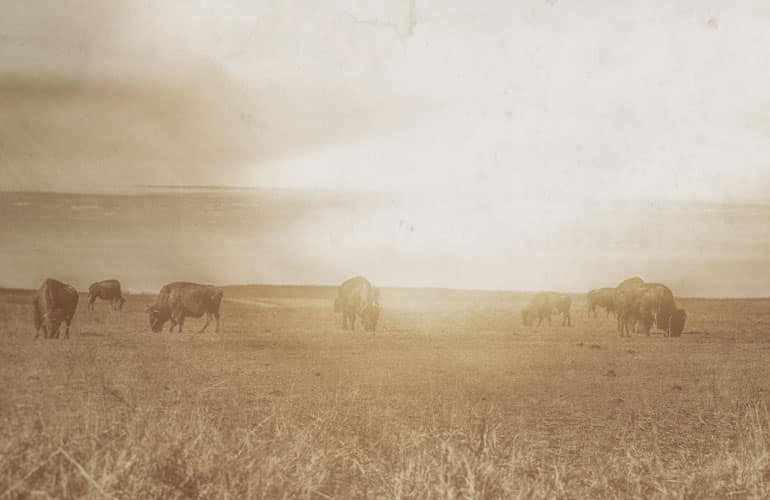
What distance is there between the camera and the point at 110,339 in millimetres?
24984

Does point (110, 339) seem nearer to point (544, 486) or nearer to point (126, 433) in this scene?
point (126, 433)

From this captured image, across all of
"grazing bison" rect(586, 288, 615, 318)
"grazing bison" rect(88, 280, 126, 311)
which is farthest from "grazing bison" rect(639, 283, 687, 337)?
"grazing bison" rect(88, 280, 126, 311)

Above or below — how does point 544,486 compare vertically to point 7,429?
below

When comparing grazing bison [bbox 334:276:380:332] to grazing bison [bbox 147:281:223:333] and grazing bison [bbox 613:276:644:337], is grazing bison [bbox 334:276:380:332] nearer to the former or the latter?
grazing bison [bbox 147:281:223:333]

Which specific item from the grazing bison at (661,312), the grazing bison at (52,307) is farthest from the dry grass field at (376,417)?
the grazing bison at (661,312)

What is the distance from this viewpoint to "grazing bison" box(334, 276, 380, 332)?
35281 millimetres

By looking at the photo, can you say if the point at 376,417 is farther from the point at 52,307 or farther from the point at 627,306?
the point at 627,306

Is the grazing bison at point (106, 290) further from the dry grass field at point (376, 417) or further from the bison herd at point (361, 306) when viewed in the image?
the dry grass field at point (376, 417)

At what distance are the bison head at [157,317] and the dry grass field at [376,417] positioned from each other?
6.45ft

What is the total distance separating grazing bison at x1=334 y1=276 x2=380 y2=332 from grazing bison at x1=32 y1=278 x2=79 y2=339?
494 inches

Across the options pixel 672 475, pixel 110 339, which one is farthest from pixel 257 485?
pixel 110 339

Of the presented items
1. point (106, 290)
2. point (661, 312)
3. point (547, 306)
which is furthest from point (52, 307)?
Answer: point (547, 306)

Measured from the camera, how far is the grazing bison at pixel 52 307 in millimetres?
24125

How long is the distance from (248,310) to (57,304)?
26858 millimetres
